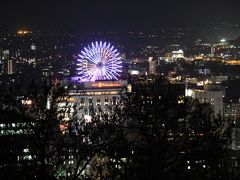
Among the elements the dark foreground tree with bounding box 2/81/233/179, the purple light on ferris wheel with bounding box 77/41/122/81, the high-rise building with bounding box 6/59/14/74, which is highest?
the high-rise building with bounding box 6/59/14/74

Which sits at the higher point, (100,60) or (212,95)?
(100,60)

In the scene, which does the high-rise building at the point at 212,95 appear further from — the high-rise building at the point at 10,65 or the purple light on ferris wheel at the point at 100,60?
the high-rise building at the point at 10,65

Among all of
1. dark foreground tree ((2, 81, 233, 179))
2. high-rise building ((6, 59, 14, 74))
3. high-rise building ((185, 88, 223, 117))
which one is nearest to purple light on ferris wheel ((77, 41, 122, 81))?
high-rise building ((185, 88, 223, 117))


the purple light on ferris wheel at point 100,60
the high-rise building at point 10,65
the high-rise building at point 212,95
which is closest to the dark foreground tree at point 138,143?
the purple light on ferris wheel at point 100,60

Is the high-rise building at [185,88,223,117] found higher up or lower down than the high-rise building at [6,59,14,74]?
lower down

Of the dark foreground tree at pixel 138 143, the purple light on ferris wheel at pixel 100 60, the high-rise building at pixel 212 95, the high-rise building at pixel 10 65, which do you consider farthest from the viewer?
the high-rise building at pixel 10 65

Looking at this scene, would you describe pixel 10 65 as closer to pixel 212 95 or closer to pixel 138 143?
pixel 212 95

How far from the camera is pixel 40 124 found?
19.4ft

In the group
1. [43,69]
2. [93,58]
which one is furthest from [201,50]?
[93,58]

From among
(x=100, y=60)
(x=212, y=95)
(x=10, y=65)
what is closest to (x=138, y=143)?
(x=100, y=60)

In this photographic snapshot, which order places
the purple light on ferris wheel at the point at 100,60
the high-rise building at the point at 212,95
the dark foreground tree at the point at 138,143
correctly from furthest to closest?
the high-rise building at the point at 212,95 < the purple light on ferris wheel at the point at 100,60 < the dark foreground tree at the point at 138,143

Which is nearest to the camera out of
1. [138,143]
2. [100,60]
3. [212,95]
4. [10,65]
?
[138,143]

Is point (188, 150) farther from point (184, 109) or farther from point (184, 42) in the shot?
point (184, 42)

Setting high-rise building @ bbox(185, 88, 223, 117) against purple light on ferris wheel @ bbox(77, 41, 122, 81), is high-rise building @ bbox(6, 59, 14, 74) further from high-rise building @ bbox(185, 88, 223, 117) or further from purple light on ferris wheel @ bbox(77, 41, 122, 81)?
purple light on ferris wheel @ bbox(77, 41, 122, 81)
